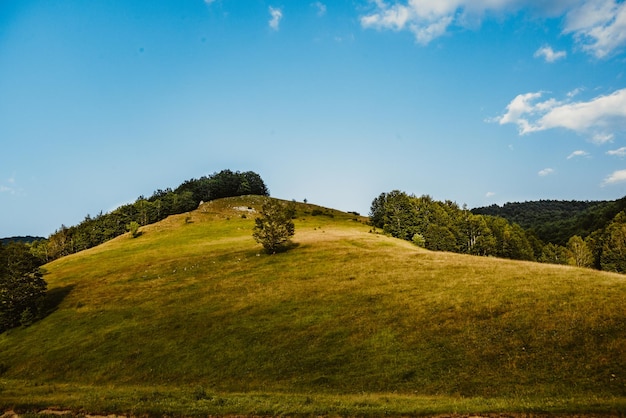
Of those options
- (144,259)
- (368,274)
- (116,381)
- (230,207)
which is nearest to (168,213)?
(230,207)

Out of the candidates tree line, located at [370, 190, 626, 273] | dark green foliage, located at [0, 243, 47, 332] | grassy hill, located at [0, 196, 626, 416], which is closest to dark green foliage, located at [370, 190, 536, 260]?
tree line, located at [370, 190, 626, 273]

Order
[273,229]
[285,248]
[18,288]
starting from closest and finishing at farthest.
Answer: [18,288], [273,229], [285,248]

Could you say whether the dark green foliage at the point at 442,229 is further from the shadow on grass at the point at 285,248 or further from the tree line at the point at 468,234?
the shadow on grass at the point at 285,248

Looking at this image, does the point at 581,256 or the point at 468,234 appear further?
the point at 468,234

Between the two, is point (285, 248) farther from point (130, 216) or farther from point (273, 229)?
point (130, 216)

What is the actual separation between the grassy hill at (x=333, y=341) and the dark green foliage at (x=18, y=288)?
2.89 m

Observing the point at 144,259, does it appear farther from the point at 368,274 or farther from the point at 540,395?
the point at 540,395

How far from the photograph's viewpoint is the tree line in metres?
115

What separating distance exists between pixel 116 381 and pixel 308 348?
53.6ft

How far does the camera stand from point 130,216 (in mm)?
147875

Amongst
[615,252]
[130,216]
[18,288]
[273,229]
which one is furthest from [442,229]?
[130,216]

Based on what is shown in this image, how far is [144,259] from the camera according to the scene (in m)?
82.3

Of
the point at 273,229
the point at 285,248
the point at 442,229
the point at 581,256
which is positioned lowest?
the point at 581,256

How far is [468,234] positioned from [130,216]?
123603 mm
